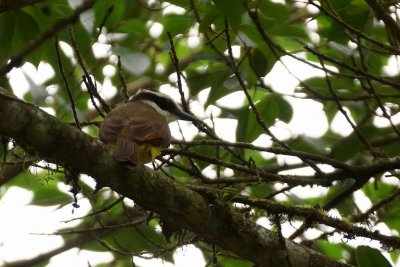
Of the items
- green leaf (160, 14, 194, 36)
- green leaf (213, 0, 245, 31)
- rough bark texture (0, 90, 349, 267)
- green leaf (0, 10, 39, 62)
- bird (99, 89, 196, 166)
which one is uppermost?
green leaf (160, 14, 194, 36)

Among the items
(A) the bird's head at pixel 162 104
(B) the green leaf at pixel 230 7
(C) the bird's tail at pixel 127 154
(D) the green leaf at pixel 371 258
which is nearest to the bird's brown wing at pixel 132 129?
(C) the bird's tail at pixel 127 154

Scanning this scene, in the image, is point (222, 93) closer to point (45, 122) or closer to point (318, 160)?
point (318, 160)

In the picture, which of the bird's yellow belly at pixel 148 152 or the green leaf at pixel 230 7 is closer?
the green leaf at pixel 230 7

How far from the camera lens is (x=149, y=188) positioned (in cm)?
276

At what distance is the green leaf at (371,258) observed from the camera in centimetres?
293

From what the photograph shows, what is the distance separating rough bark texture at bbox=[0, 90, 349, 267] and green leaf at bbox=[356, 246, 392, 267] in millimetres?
124

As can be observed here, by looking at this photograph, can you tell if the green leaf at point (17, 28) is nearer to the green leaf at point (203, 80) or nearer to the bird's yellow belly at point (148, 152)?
the bird's yellow belly at point (148, 152)

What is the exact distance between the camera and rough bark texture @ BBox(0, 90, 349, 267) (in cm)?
252

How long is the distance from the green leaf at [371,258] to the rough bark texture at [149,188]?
12 centimetres

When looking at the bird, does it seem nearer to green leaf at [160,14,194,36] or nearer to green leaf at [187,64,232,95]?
green leaf at [187,64,232,95]

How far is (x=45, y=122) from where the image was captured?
253cm

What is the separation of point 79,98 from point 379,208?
73.9 inches

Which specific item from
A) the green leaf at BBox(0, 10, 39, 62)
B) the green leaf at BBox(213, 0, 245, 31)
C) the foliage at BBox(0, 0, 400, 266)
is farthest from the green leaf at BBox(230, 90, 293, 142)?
the green leaf at BBox(213, 0, 245, 31)

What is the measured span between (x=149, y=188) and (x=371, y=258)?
915 mm
